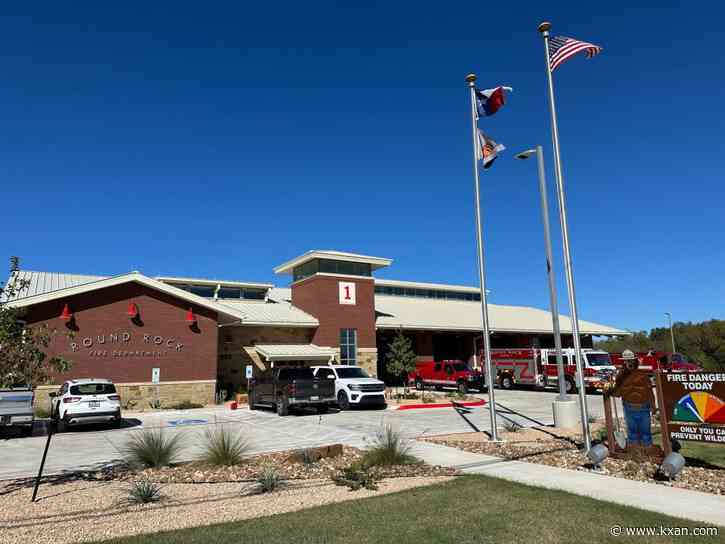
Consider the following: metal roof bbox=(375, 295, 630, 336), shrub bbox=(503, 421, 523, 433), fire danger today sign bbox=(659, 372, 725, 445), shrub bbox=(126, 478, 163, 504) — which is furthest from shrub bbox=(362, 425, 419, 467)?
metal roof bbox=(375, 295, 630, 336)

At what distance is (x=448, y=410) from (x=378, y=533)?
54.5 feet

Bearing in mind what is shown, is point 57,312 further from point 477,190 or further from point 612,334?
point 612,334

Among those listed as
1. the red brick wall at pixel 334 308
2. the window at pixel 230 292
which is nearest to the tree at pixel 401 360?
the red brick wall at pixel 334 308

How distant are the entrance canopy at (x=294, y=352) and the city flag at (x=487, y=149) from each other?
60.1 ft

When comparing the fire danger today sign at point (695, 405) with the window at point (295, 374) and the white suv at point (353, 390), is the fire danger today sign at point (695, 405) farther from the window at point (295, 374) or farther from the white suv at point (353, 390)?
the window at point (295, 374)

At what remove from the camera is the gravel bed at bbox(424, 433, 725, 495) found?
868 cm

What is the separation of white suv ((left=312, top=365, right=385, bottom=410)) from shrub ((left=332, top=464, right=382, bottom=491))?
40.2ft

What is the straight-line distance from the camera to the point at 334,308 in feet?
108

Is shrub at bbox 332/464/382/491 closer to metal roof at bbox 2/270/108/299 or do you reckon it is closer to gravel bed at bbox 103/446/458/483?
gravel bed at bbox 103/446/458/483

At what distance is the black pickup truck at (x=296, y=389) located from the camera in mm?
20422

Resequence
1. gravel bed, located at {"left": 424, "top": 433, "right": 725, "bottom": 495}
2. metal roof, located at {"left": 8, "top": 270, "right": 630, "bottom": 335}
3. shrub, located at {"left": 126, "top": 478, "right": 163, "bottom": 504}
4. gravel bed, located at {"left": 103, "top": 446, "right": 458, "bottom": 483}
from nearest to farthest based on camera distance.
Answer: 1. shrub, located at {"left": 126, "top": 478, "right": 163, "bottom": 504}
2. gravel bed, located at {"left": 424, "top": 433, "right": 725, "bottom": 495}
3. gravel bed, located at {"left": 103, "top": 446, "right": 458, "bottom": 483}
4. metal roof, located at {"left": 8, "top": 270, "right": 630, "bottom": 335}

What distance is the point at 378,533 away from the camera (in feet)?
20.0

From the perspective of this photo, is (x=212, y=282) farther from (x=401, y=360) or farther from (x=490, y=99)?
(x=490, y=99)

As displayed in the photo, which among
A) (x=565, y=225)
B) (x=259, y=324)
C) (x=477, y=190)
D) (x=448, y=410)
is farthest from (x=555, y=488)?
(x=259, y=324)
